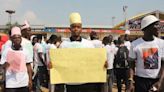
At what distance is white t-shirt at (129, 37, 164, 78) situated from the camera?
5.69 metres

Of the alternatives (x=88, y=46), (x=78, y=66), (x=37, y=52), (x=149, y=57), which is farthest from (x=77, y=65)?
(x=37, y=52)

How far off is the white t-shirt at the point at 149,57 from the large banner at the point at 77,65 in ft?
2.03

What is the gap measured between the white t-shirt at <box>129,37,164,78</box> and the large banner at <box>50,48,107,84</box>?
619mm

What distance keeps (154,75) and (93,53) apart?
0.92 metres

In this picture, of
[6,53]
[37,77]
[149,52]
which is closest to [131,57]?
[149,52]

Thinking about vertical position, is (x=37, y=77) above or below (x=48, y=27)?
below

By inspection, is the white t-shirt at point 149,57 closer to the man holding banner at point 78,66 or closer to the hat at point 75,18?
the man holding banner at point 78,66

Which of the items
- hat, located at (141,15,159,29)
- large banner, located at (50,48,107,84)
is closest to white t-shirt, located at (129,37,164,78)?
hat, located at (141,15,159,29)

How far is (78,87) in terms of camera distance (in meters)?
5.33

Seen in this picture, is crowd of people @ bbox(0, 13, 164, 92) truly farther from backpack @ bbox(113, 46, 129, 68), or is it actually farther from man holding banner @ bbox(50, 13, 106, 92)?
backpack @ bbox(113, 46, 129, 68)

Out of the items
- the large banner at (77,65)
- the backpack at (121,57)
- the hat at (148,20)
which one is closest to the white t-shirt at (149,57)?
the hat at (148,20)

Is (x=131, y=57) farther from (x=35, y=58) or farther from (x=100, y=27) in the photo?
(x=100, y=27)

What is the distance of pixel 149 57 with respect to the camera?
18.7ft

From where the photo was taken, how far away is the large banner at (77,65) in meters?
5.32
